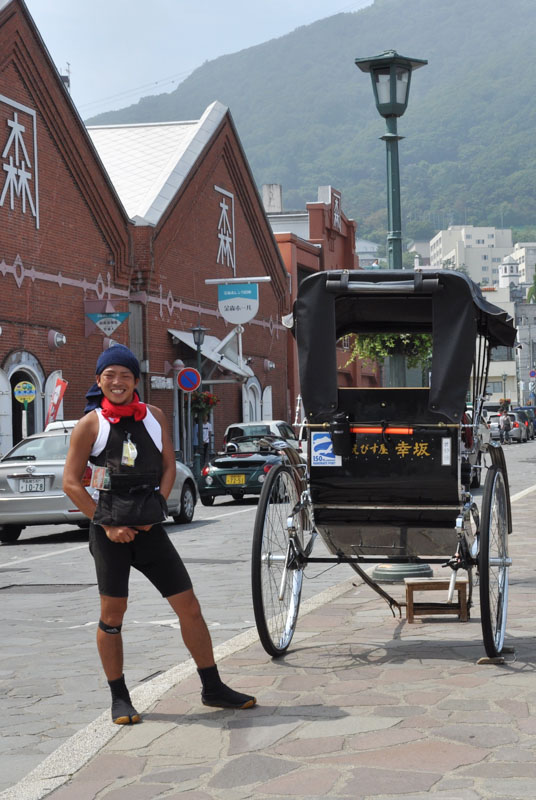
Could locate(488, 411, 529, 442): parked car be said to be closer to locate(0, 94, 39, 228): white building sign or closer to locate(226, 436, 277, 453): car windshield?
locate(0, 94, 39, 228): white building sign

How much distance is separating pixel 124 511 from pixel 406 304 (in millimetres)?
2861

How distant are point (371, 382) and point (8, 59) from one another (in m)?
38.2

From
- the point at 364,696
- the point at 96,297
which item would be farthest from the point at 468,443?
the point at 96,297

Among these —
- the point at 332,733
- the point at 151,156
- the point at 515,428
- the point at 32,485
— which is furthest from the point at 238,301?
the point at 332,733

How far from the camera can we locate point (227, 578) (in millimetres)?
10969

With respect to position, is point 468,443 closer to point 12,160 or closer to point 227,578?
point 227,578

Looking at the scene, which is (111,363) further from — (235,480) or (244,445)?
(244,445)

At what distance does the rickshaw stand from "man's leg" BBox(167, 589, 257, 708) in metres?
0.81

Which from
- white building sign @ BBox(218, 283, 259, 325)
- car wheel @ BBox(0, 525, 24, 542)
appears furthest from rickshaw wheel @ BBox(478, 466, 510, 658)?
white building sign @ BBox(218, 283, 259, 325)

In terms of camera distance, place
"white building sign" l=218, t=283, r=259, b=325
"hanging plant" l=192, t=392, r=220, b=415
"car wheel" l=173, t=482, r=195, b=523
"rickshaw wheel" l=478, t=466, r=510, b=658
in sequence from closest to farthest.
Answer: "rickshaw wheel" l=478, t=466, r=510, b=658
"car wheel" l=173, t=482, r=195, b=523
"hanging plant" l=192, t=392, r=220, b=415
"white building sign" l=218, t=283, r=259, b=325

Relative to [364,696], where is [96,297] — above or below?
above

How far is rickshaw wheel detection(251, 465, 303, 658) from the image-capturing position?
6160 mm

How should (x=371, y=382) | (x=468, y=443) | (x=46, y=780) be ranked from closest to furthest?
(x=46, y=780) → (x=468, y=443) → (x=371, y=382)

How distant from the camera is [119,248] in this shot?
33.1 meters
